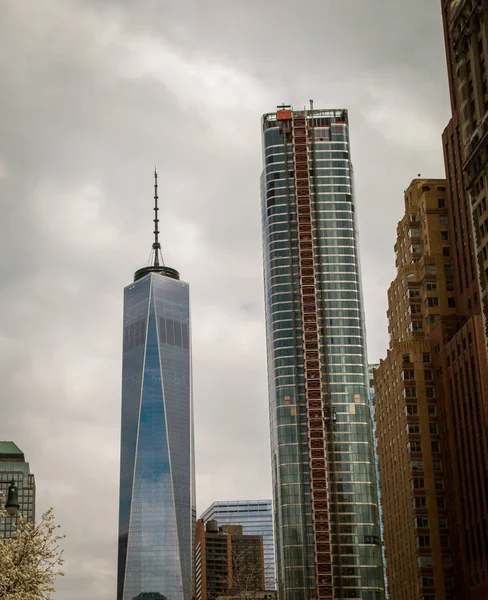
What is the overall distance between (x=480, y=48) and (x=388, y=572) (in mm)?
111901

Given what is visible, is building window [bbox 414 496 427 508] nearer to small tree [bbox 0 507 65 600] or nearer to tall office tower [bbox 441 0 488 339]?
tall office tower [bbox 441 0 488 339]

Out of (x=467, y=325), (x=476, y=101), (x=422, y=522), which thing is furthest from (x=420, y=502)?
(x=476, y=101)

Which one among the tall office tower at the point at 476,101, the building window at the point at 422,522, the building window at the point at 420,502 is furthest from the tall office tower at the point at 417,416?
the tall office tower at the point at 476,101

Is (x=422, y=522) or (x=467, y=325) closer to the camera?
(x=467, y=325)

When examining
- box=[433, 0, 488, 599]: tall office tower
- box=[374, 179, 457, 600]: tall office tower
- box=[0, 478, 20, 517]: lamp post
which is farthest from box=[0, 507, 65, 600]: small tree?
box=[374, 179, 457, 600]: tall office tower

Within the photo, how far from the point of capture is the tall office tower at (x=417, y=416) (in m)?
168

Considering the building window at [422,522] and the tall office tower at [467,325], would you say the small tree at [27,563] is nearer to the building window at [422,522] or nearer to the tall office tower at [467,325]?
the tall office tower at [467,325]

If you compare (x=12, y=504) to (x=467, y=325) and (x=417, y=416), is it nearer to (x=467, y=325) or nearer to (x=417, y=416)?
(x=467, y=325)

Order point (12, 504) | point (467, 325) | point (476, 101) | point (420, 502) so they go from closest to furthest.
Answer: point (12, 504) < point (476, 101) < point (467, 325) < point (420, 502)

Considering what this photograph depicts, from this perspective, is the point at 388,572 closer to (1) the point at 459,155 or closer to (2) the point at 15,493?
(1) the point at 459,155

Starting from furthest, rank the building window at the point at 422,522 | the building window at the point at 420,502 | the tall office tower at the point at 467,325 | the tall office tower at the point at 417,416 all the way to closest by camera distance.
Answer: the building window at the point at 420,502
the building window at the point at 422,522
the tall office tower at the point at 417,416
the tall office tower at the point at 467,325

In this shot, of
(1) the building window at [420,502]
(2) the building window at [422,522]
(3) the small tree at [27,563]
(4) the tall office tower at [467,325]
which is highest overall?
(4) the tall office tower at [467,325]

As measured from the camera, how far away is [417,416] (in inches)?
6939

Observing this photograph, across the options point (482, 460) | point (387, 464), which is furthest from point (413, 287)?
point (482, 460)
